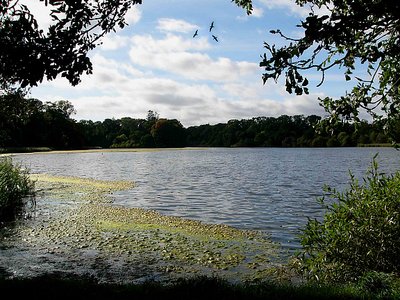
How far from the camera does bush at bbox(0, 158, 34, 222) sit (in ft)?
58.8

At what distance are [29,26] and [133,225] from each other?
11.9m

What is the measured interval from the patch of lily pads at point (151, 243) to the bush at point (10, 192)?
1445mm

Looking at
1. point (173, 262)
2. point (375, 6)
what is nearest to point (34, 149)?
point (173, 262)

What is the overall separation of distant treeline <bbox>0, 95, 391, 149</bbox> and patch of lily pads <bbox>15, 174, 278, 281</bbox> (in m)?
103

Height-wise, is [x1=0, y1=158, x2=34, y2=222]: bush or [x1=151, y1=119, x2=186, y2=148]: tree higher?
[x1=151, y1=119, x2=186, y2=148]: tree

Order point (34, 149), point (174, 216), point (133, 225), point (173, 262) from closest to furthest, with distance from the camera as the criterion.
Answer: point (173, 262) < point (133, 225) < point (174, 216) < point (34, 149)

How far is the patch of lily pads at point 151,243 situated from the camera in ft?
35.9

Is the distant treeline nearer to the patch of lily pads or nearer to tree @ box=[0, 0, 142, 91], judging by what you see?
the patch of lily pads

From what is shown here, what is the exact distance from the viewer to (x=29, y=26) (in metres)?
6.18

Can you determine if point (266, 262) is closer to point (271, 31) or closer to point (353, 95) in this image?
point (353, 95)

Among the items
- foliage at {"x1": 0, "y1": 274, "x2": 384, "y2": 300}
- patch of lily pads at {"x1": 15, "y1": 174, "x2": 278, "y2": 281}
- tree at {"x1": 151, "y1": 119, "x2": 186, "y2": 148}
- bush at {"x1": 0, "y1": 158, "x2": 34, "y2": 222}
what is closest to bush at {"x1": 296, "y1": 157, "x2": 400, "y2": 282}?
patch of lily pads at {"x1": 15, "y1": 174, "x2": 278, "y2": 281}

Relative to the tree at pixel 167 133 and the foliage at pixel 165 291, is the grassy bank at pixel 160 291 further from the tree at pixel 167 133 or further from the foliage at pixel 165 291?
the tree at pixel 167 133

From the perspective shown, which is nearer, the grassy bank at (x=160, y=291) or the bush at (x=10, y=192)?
the grassy bank at (x=160, y=291)

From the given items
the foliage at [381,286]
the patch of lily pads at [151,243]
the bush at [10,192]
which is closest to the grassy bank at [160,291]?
the foliage at [381,286]
